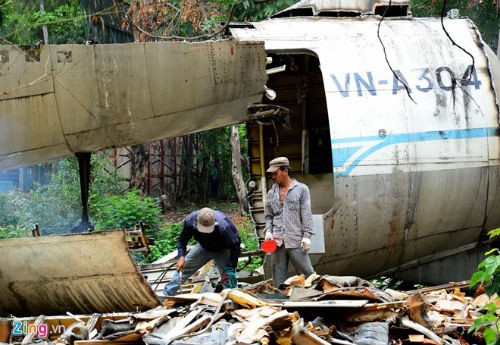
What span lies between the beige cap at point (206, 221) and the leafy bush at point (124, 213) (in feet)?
22.5

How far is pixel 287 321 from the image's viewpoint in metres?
7.36

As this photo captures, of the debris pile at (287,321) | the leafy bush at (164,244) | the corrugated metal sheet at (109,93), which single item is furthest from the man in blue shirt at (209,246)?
the leafy bush at (164,244)

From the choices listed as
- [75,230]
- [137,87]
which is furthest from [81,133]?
[75,230]

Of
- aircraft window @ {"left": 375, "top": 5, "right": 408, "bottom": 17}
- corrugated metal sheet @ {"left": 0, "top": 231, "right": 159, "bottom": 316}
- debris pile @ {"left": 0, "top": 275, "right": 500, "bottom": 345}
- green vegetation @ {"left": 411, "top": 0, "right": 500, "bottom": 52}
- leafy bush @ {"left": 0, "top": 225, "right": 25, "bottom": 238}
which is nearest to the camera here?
debris pile @ {"left": 0, "top": 275, "right": 500, "bottom": 345}

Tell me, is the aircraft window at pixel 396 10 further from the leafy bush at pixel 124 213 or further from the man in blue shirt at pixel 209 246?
the leafy bush at pixel 124 213

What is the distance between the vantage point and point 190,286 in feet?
34.8

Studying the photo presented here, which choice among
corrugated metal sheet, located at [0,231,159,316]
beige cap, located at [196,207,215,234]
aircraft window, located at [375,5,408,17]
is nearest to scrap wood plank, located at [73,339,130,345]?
corrugated metal sheet, located at [0,231,159,316]

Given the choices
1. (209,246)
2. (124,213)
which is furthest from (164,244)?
(209,246)

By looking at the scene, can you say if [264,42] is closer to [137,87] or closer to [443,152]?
[137,87]

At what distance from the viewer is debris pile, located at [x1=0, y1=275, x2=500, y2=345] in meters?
7.20

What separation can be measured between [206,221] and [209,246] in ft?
1.33

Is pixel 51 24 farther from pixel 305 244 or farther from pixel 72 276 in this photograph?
pixel 72 276

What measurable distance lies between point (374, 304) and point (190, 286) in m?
3.32

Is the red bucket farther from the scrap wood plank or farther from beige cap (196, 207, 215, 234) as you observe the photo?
the scrap wood plank
